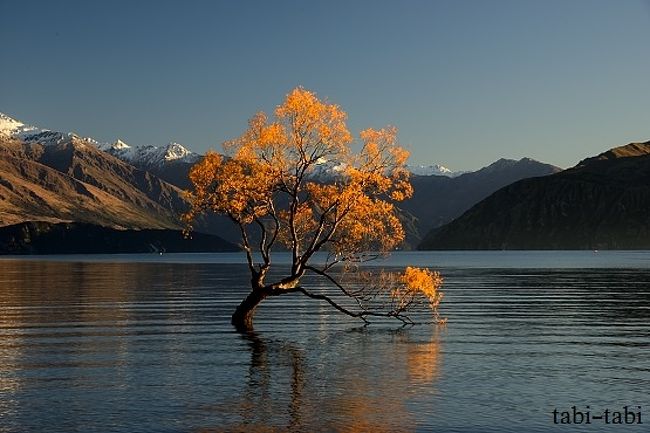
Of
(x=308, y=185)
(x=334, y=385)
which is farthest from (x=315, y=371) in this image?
(x=308, y=185)

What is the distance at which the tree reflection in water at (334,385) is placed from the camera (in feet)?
102

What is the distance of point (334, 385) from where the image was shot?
3869 cm

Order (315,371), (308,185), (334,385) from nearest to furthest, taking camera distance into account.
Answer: (334,385)
(315,371)
(308,185)

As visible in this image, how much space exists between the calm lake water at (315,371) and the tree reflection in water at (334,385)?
86 mm

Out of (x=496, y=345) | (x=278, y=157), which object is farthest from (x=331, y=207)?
Result: (x=496, y=345)

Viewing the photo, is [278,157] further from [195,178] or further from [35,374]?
[35,374]

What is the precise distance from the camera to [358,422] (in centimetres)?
3116

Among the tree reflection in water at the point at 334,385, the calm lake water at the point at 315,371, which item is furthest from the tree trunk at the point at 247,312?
the tree reflection in water at the point at 334,385

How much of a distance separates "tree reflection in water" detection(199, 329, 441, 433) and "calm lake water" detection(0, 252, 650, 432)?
0.28ft

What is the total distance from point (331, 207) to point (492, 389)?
2614cm

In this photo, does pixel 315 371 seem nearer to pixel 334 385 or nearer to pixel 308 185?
pixel 334 385

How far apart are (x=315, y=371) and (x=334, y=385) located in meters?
4.15

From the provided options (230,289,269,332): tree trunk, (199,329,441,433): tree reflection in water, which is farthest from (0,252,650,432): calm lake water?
(230,289,269,332): tree trunk

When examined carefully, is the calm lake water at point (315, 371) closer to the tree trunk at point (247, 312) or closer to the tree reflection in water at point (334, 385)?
the tree reflection in water at point (334, 385)
